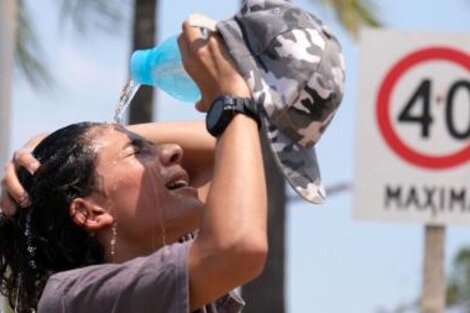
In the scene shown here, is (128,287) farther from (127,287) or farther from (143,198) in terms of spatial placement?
(143,198)

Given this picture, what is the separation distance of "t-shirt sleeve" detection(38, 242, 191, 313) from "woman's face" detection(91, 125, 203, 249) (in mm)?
148

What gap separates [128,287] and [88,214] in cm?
30

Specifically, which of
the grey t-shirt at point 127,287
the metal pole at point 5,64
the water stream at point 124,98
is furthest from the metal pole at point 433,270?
the grey t-shirt at point 127,287

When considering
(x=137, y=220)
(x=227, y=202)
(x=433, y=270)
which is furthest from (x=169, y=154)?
(x=433, y=270)

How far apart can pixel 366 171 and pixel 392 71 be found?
52cm

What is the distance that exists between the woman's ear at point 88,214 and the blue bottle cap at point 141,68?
469mm

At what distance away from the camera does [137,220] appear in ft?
14.6

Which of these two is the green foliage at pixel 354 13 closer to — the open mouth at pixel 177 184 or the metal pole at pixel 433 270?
the metal pole at pixel 433 270

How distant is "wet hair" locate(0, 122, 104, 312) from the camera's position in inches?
177

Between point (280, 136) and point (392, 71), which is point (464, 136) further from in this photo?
point (280, 136)

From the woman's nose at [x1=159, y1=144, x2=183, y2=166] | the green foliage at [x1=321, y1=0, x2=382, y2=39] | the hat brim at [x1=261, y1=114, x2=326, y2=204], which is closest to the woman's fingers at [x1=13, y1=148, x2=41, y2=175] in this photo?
the woman's nose at [x1=159, y1=144, x2=183, y2=166]

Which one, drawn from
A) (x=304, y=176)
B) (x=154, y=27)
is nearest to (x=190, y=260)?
(x=304, y=176)

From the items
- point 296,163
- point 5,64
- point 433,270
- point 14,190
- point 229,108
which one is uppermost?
point 229,108

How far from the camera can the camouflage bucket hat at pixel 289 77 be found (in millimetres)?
4203
